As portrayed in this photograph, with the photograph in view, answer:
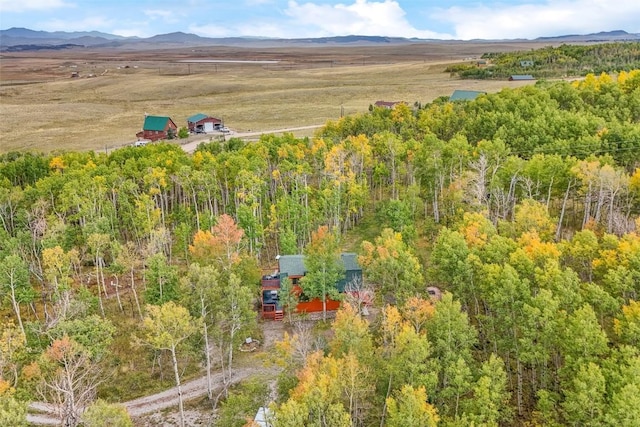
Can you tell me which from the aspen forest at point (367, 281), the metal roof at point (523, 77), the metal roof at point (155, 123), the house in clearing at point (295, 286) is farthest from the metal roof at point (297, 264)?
the metal roof at point (523, 77)

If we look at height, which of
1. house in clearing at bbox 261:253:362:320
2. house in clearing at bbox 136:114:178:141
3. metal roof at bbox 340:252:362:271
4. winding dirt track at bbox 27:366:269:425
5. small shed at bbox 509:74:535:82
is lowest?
winding dirt track at bbox 27:366:269:425

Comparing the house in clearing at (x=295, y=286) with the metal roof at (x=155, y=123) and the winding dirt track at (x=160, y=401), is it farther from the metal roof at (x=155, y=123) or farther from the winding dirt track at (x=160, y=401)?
the metal roof at (x=155, y=123)

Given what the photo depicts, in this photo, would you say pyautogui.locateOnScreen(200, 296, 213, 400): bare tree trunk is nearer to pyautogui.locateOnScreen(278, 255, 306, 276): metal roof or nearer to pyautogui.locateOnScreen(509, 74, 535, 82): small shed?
pyautogui.locateOnScreen(278, 255, 306, 276): metal roof

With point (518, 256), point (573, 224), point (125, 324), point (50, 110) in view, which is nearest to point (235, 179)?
point (125, 324)

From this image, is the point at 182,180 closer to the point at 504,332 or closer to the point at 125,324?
the point at 125,324

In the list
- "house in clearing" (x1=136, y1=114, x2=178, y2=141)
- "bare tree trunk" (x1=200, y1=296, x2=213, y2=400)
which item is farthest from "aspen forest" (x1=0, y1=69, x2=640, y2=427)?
"house in clearing" (x1=136, y1=114, x2=178, y2=141)

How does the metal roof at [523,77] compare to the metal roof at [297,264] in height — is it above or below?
above
